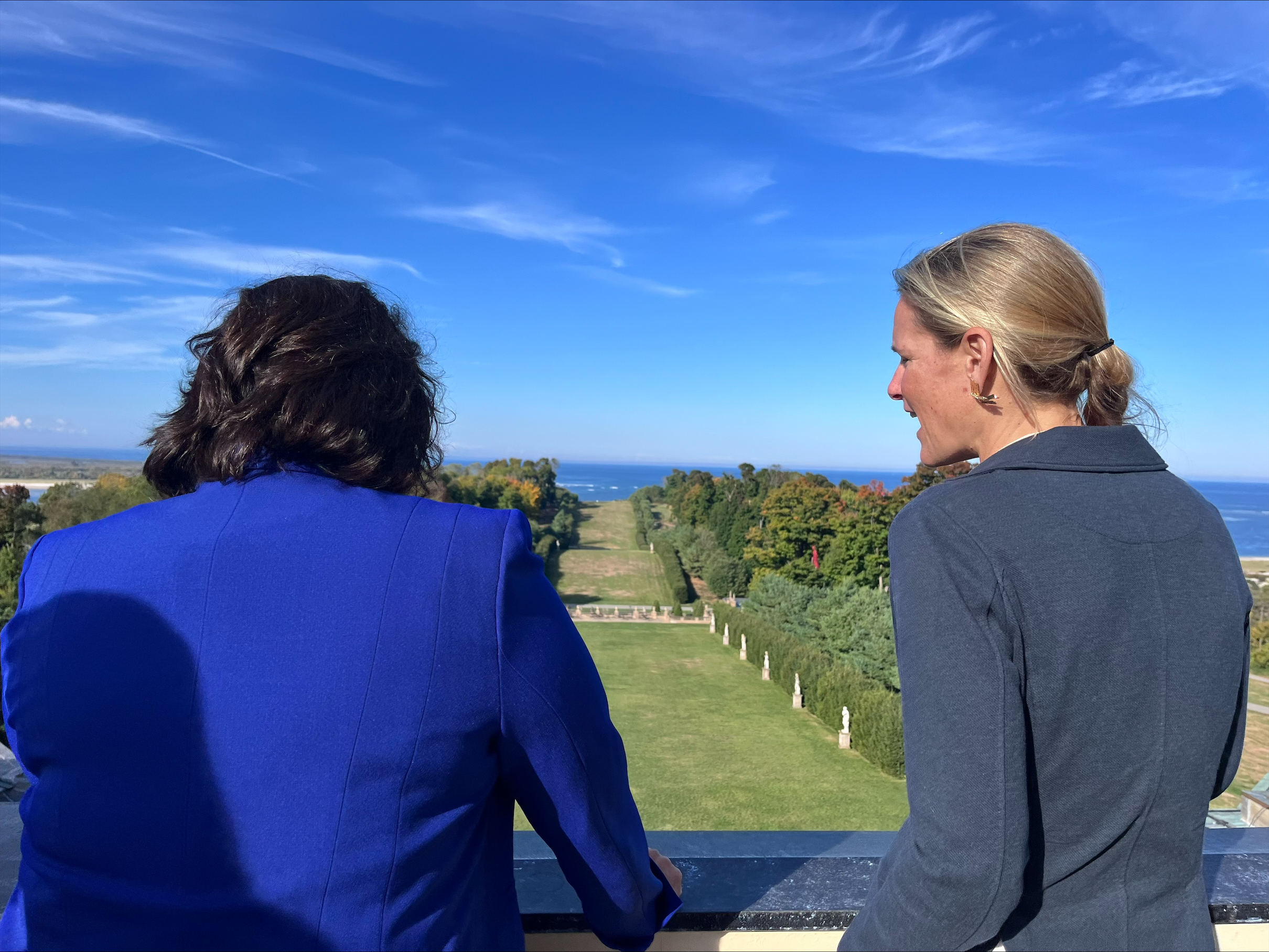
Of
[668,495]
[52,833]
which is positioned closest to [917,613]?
[52,833]

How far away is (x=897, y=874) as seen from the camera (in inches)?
37.1

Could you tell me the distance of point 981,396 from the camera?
1.05 metres

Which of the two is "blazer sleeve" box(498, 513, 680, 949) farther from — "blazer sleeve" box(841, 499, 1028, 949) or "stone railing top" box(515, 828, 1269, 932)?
"blazer sleeve" box(841, 499, 1028, 949)

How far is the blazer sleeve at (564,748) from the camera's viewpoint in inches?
35.0

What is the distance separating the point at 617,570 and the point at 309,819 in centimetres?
4438

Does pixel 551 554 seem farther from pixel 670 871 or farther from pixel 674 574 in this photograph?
pixel 670 871

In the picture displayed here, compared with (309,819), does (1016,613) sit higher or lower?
higher

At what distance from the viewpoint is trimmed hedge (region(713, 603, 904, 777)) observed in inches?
675

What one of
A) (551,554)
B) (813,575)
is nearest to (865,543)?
(813,575)

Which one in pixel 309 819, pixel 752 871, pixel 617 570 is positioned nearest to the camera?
pixel 309 819

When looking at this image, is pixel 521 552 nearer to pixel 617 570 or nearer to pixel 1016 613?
pixel 1016 613

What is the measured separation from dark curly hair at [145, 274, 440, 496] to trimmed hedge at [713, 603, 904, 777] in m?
13.8

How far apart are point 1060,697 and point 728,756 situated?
18.4 metres

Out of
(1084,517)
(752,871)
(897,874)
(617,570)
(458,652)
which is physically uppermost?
(1084,517)
